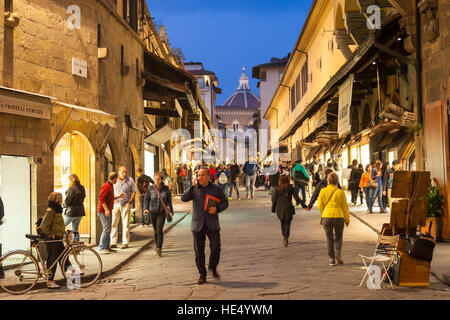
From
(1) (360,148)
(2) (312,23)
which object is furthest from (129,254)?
(2) (312,23)

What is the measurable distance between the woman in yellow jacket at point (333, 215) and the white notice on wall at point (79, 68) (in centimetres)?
649

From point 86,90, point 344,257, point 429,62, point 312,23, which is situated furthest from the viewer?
point 312,23

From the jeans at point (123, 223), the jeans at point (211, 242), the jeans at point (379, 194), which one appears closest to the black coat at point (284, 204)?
the jeans at point (123, 223)

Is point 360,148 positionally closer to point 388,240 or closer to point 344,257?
point 344,257

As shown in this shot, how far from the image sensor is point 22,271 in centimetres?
837

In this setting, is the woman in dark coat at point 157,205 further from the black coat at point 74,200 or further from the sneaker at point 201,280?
the sneaker at point 201,280

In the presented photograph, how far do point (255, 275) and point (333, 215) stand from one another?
5.98 feet

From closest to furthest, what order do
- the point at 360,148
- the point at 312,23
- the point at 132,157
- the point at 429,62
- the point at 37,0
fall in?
1. the point at 37,0
2. the point at 429,62
3. the point at 132,157
4. the point at 360,148
5. the point at 312,23

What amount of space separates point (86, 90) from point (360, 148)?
48.4 feet

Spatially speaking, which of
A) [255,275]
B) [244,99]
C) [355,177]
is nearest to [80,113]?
[255,275]

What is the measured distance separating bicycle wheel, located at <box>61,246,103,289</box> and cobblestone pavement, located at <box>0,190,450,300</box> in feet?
0.64

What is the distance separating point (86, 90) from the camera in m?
13.5

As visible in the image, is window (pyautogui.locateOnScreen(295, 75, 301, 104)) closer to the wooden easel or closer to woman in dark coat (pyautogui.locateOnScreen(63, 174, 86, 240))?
woman in dark coat (pyautogui.locateOnScreen(63, 174, 86, 240))

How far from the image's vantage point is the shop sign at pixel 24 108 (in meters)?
9.75
